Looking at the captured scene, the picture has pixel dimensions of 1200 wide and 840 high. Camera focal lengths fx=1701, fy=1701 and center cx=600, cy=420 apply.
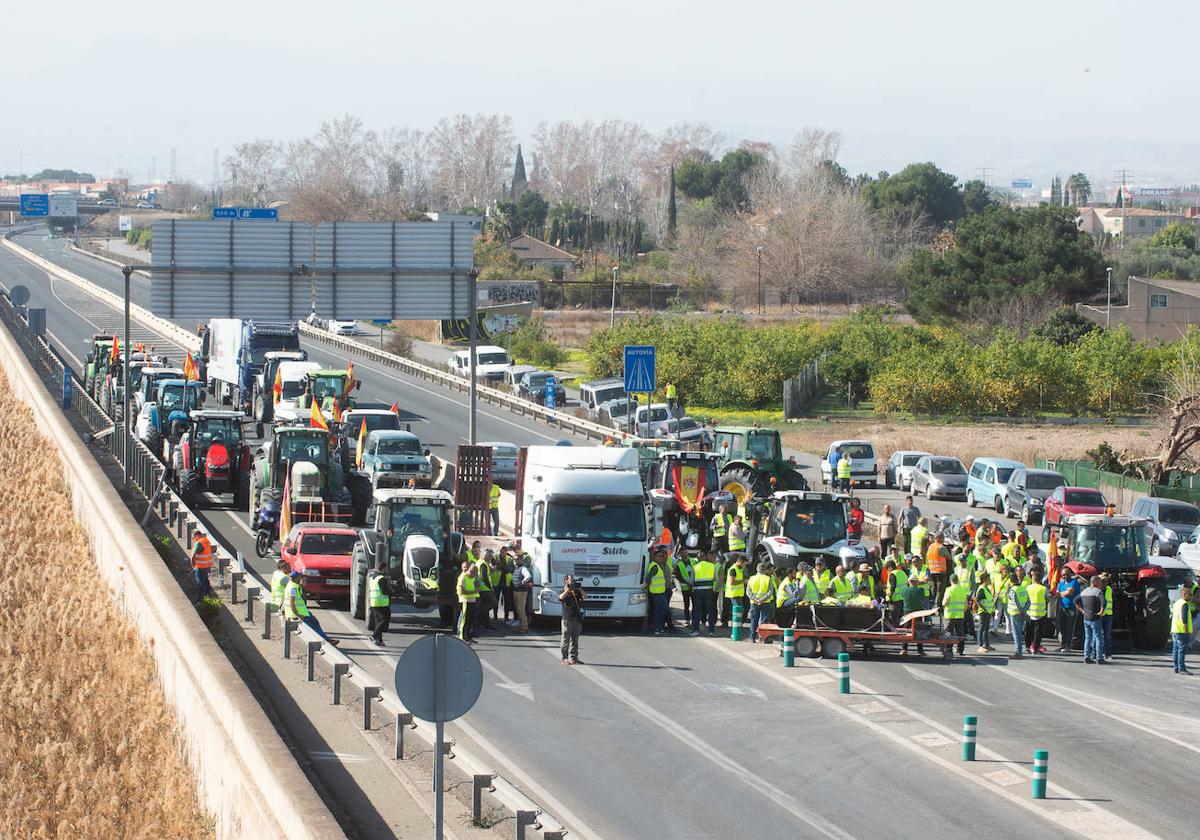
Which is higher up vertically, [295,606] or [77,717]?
[295,606]

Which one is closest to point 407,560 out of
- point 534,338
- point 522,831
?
point 522,831

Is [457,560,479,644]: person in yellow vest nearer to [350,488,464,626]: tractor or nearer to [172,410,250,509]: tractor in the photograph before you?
[350,488,464,626]: tractor

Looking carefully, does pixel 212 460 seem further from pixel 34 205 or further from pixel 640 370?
pixel 34 205

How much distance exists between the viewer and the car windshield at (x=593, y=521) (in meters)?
26.9

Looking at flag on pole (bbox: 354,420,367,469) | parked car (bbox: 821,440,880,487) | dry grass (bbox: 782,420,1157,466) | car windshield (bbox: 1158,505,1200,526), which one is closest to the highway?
car windshield (bbox: 1158,505,1200,526)

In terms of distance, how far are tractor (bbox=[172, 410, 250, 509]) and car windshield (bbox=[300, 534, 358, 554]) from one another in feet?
37.2

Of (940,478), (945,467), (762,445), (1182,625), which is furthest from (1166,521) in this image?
(1182,625)

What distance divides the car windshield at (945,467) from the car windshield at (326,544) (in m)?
22.2

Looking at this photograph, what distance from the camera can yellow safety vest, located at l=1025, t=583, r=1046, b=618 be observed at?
25781mm

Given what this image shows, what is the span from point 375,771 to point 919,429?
48.6 m

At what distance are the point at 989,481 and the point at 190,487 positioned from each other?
66.8ft

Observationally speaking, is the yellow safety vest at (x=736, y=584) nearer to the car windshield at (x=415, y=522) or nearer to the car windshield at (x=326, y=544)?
the car windshield at (x=415, y=522)

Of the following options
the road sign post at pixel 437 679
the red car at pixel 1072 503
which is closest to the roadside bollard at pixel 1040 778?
the road sign post at pixel 437 679

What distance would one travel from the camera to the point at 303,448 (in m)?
36.3
